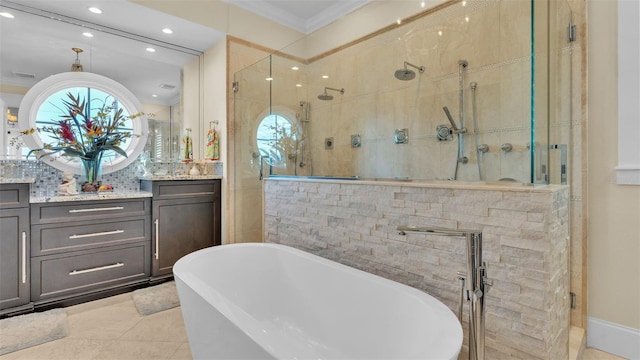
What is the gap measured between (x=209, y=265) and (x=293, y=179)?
95cm

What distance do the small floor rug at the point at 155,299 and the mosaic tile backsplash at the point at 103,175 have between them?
1058mm

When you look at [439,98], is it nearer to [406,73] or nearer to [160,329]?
[406,73]

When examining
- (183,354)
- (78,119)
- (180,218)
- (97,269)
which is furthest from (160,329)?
(78,119)

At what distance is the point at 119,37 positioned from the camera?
2.98 meters

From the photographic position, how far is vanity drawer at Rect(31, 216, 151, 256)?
229 cm

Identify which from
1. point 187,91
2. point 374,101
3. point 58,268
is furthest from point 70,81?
point 374,101

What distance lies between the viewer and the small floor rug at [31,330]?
1860 millimetres

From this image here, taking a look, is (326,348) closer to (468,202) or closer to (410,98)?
(468,202)

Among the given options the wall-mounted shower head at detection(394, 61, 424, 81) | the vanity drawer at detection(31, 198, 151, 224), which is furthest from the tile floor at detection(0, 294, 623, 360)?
the wall-mounted shower head at detection(394, 61, 424, 81)

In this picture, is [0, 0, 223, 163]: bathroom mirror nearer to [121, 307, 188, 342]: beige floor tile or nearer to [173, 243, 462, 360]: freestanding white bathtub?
[121, 307, 188, 342]: beige floor tile

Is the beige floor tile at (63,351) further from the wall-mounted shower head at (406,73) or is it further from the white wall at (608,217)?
the white wall at (608,217)

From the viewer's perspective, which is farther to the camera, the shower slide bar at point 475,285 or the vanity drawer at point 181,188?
the vanity drawer at point 181,188

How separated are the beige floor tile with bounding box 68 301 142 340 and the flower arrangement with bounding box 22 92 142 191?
1085 millimetres

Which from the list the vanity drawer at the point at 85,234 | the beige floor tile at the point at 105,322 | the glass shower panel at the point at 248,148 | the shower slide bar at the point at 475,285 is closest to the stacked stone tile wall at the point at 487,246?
the shower slide bar at the point at 475,285
